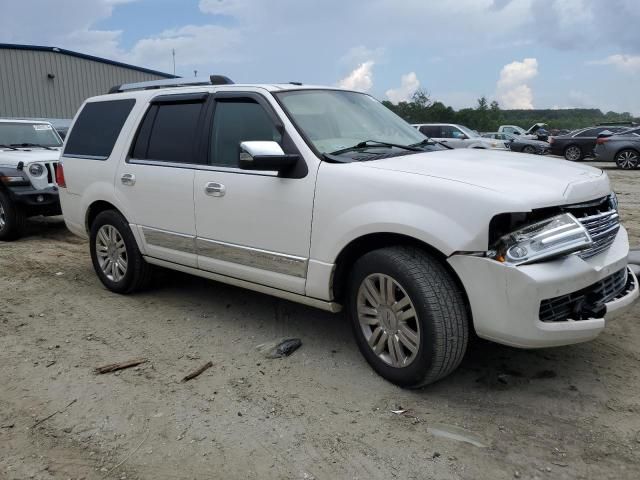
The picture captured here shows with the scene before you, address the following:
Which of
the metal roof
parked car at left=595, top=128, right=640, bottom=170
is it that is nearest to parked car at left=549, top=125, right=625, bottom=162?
parked car at left=595, top=128, right=640, bottom=170

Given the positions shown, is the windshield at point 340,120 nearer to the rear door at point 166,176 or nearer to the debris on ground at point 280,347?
the rear door at point 166,176

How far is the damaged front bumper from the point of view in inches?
112

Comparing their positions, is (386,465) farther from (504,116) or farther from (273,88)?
(504,116)

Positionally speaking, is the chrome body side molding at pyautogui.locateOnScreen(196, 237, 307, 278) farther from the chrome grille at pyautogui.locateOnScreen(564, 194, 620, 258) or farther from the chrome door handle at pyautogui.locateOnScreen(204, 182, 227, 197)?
the chrome grille at pyautogui.locateOnScreen(564, 194, 620, 258)

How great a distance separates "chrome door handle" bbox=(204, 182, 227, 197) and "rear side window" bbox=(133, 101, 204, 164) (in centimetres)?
30

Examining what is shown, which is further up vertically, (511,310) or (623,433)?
(511,310)

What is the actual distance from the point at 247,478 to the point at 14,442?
1292 millimetres

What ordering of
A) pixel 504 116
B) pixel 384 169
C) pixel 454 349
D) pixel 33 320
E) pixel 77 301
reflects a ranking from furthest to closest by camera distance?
pixel 504 116
pixel 77 301
pixel 33 320
pixel 384 169
pixel 454 349

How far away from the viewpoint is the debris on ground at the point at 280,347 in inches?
155

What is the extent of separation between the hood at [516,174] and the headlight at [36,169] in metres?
6.24

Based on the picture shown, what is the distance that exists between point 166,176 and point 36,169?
14.8 feet

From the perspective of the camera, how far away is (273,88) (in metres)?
4.09

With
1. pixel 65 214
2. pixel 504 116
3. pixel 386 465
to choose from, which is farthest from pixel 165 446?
pixel 504 116

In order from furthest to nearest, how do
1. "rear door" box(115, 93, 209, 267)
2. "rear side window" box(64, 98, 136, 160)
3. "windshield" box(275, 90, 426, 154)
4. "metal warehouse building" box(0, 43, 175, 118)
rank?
1. "metal warehouse building" box(0, 43, 175, 118)
2. "rear side window" box(64, 98, 136, 160)
3. "rear door" box(115, 93, 209, 267)
4. "windshield" box(275, 90, 426, 154)
